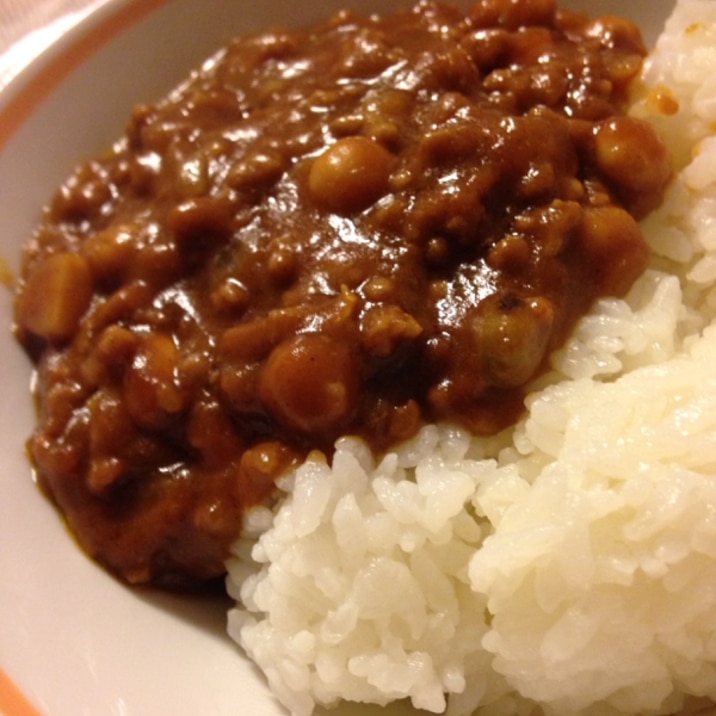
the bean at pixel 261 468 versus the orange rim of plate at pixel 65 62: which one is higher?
the orange rim of plate at pixel 65 62

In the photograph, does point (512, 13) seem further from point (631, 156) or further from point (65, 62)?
point (65, 62)

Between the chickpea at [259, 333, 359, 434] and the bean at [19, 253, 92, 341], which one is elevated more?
the bean at [19, 253, 92, 341]

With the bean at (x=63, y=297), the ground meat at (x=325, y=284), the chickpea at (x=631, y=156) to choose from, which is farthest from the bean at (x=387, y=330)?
the bean at (x=63, y=297)

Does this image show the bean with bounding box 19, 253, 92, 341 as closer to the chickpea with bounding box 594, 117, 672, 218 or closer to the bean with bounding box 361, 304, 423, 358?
the bean with bounding box 361, 304, 423, 358

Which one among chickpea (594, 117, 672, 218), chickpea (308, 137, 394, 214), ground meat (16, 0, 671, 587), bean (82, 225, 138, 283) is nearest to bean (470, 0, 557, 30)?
ground meat (16, 0, 671, 587)

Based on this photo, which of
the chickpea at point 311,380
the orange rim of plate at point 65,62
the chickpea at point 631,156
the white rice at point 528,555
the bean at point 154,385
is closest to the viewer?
the white rice at point 528,555

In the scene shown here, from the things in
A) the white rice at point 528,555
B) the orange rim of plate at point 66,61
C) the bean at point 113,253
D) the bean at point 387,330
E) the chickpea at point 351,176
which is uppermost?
the orange rim of plate at point 66,61

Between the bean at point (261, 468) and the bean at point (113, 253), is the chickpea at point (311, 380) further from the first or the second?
the bean at point (113, 253)
